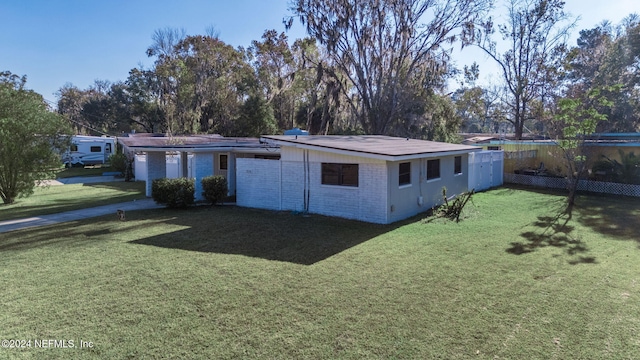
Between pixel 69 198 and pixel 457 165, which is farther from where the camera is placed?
pixel 69 198

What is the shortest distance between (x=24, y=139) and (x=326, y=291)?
1528 cm

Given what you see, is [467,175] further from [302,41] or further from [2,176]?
[2,176]

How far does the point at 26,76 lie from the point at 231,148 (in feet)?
32.1

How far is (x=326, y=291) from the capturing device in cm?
582

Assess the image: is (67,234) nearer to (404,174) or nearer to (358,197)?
(358,197)

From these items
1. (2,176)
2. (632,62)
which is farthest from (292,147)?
(632,62)

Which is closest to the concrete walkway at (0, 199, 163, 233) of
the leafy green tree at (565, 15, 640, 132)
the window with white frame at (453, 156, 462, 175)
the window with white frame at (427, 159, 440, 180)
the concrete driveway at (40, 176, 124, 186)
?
the window with white frame at (427, 159, 440, 180)

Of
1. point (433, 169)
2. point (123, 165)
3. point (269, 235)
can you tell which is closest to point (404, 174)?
point (433, 169)

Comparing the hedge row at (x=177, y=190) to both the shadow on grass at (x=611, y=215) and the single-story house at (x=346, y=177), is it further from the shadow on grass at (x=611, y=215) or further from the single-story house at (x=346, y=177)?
the shadow on grass at (x=611, y=215)

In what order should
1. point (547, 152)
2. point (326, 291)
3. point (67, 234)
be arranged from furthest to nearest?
point (547, 152) < point (67, 234) < point (326, 291)

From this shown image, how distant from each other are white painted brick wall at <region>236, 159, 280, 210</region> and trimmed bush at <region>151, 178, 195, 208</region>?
1.80m

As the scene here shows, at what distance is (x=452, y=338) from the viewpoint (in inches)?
173

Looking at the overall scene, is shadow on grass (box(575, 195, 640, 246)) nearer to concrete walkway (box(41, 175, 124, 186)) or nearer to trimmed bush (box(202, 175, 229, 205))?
trimmed bush (box(202, 175, 229, 205))

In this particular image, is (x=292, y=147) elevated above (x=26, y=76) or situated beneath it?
situated beneath
